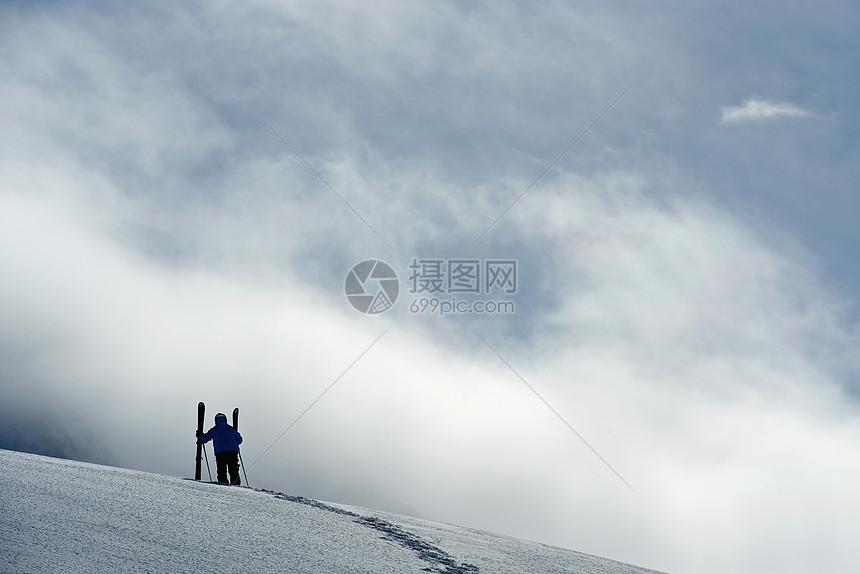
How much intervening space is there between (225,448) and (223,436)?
0.31 metres

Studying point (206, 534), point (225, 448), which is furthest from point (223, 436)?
point (206, 534)

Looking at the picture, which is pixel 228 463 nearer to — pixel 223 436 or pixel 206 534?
pixel 223 436

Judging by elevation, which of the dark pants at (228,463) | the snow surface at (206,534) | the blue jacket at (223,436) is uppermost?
the blue jacket at (223,436)

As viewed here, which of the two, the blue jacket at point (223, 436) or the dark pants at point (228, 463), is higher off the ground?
the blue jacket at point (223, 436)

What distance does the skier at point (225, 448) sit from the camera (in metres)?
18.4

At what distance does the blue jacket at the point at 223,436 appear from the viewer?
18.4m

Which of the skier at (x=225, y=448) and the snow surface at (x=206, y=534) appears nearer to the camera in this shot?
the snow surface at (x=206, y=534)

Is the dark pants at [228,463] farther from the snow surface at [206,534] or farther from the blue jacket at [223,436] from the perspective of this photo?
the snow surface at [206,534]

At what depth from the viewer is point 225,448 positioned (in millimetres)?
18422

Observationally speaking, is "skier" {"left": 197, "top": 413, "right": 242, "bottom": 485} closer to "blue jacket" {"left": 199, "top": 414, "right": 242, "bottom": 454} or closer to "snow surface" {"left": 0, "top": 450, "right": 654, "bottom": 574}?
"blue jacket" {"left": 199, "top": 414, "right": 242, "bottom": 454}

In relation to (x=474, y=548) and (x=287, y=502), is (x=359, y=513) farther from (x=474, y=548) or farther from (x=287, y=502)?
(x=474, y=548)

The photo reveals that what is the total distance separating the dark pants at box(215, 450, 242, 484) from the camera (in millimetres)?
18391

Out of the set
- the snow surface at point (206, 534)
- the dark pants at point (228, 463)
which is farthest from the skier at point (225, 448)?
the snow surface at point (206, 534)

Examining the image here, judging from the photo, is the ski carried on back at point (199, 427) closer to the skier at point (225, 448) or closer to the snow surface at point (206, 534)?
the skier at point (225, 448)
